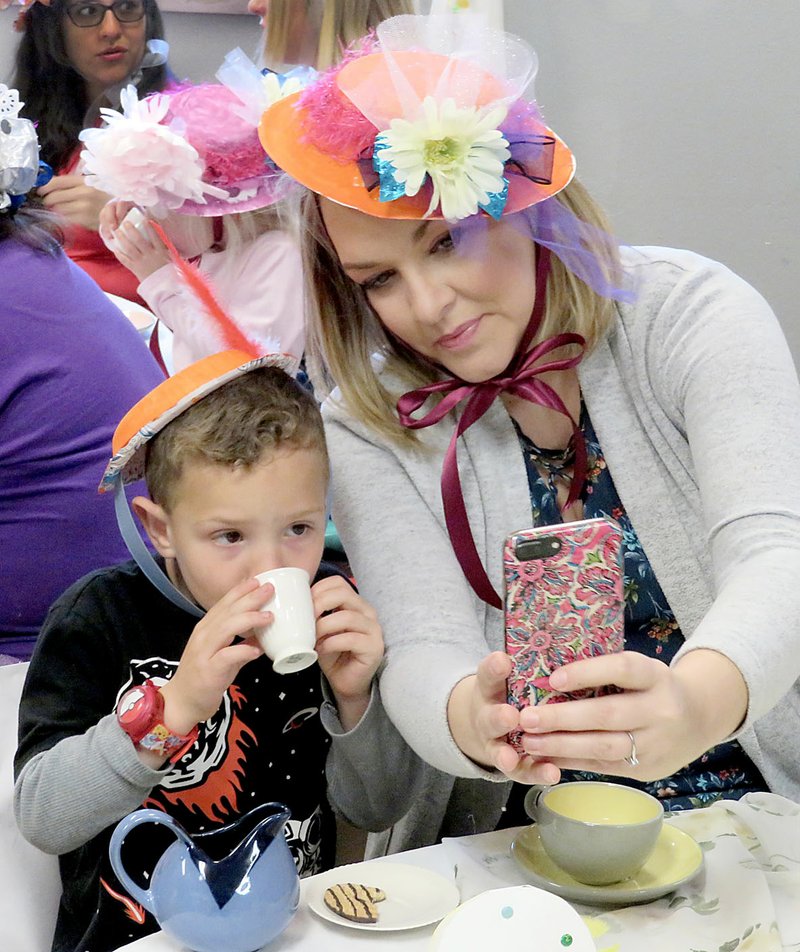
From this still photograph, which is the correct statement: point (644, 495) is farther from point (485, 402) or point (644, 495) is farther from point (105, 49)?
point (105, 49)

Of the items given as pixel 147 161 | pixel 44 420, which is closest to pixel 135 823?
pixel 44 420

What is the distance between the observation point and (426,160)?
1.22 meters

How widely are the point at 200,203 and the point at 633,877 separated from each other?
179 cm

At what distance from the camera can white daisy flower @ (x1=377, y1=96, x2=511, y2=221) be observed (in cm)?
121

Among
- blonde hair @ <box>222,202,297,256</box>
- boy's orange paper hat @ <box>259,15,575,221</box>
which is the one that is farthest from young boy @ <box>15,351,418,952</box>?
blonde hair @ <box>222,202,297,256</box>

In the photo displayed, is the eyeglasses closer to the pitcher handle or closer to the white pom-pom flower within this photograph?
the white pom-pom flower

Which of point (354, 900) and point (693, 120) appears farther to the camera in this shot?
point (693, 120)

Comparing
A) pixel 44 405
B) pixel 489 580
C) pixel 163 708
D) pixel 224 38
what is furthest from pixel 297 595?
pixel 224 38

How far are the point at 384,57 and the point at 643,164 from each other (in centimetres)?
160

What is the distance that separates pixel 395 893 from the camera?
944 millimetres

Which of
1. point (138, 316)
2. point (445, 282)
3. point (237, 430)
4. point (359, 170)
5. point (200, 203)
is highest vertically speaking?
point (359, 170)

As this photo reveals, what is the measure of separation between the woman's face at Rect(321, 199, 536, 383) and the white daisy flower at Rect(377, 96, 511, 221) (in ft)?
0.23

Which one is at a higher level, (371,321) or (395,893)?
(371,321)

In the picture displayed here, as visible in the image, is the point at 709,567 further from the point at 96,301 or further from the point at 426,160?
the point at 96,301
